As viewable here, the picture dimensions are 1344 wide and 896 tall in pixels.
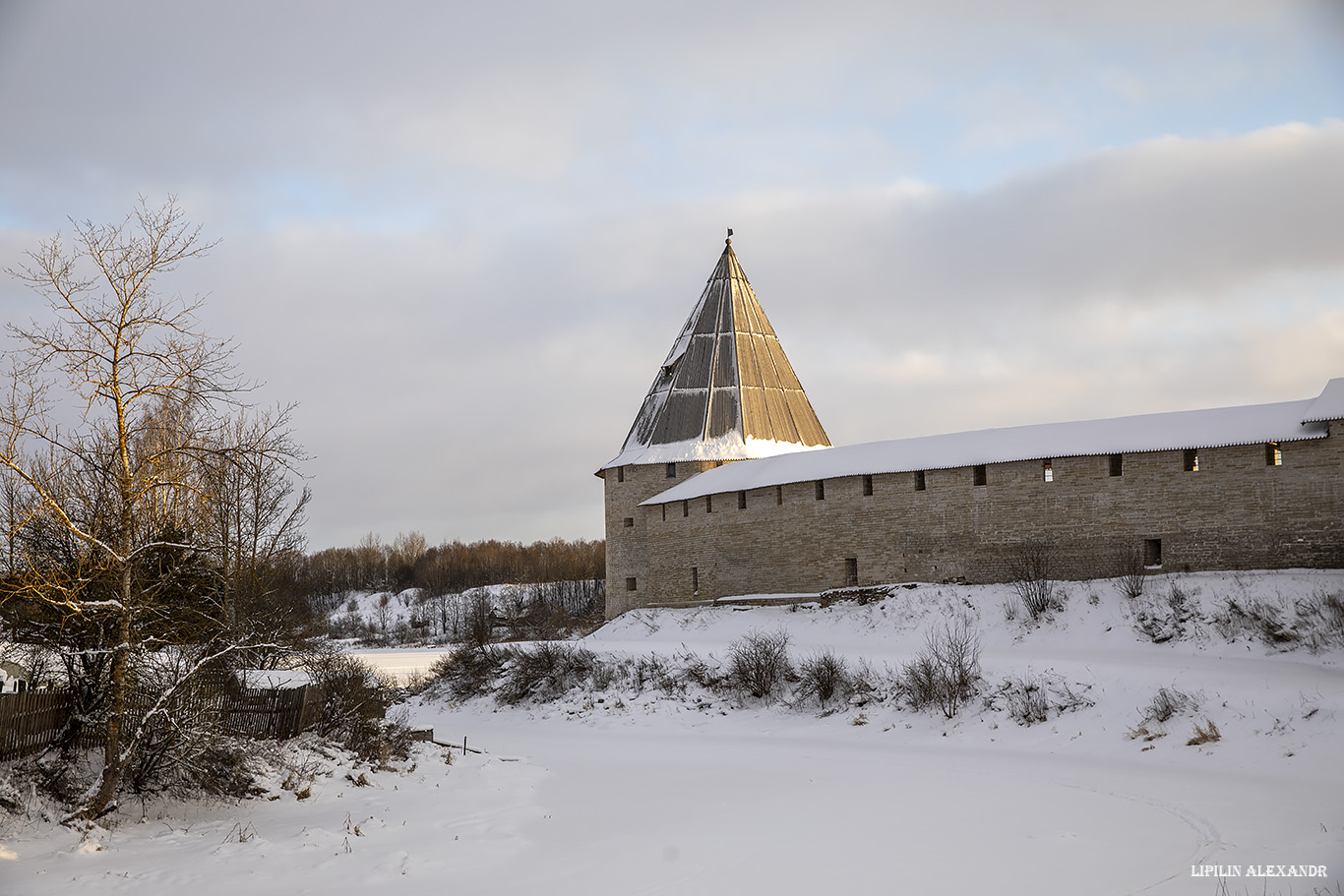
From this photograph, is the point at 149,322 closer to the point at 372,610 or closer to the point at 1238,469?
the point at 1238,469

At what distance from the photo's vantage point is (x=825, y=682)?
13.9 m

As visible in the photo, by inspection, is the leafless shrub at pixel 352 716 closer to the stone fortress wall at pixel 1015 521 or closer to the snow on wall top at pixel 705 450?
the stone fortress wall at pixel 1015 521

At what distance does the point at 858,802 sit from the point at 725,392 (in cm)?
1946

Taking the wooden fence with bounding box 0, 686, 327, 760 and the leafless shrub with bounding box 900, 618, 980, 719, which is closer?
the wooden fence with bounding box 0, 686, 327, 760

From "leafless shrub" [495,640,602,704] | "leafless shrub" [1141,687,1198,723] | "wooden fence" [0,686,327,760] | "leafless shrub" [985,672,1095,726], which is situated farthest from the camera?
"leafless shrub" [495,640,602,704]

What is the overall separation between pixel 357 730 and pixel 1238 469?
13.4 m

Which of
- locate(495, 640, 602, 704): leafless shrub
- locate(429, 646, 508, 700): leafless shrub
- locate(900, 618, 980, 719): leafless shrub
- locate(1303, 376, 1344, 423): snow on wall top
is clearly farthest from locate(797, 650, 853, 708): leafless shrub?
locate(1303, 376, 1344, 423): snow on wall top

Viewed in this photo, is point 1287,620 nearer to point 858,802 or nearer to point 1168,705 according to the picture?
point 1168,705

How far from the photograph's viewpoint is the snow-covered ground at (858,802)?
20.3 feet

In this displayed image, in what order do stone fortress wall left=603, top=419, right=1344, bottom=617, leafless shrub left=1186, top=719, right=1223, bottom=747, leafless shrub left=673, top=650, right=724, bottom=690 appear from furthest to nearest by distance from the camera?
stone fortress wall left=603, top=419, right=1344, bottom=617
leafless shrub left=673, top=650, right=724, bottom=690
leafless shrub left=1186, top=719, right=1223, bottom=747

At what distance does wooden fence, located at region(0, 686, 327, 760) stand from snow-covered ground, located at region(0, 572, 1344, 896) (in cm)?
52

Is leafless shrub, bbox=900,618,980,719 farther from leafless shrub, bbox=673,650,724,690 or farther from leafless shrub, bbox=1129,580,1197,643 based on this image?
leafless shrub, bbox=673,650,724,690

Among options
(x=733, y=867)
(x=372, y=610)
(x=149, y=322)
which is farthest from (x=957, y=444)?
(x=372, y=610)

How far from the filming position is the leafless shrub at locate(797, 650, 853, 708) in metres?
13.9
